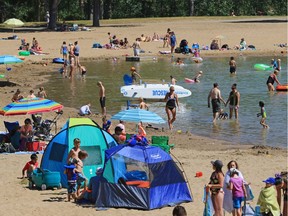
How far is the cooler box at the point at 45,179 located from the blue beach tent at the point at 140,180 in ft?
4.99

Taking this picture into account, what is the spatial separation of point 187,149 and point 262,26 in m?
42.9

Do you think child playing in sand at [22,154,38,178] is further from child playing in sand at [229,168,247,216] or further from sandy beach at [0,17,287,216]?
child playing in sand at [229,168,247,216]

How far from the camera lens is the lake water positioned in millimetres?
25609

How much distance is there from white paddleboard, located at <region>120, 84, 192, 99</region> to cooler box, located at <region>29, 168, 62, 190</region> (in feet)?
48.9

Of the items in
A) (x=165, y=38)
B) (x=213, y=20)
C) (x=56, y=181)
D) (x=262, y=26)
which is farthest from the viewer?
(x=213, y=20)

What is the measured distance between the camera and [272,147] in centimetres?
2272

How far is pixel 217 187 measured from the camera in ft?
43.4

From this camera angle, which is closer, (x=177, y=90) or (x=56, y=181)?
(x=56, y=181)

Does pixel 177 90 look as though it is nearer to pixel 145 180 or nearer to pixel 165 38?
pixel 145 180

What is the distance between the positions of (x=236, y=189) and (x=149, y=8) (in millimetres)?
65058

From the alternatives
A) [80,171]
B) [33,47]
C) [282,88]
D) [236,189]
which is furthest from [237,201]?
[33,47]

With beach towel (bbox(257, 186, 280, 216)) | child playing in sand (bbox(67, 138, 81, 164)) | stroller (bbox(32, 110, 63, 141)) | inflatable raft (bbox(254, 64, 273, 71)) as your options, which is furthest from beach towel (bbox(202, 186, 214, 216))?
inflatable raft (bbox(254, 64, 273, 71))

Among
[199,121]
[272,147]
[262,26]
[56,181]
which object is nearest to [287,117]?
[199,121]

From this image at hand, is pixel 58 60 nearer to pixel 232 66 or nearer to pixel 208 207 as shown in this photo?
pixel 232 66
